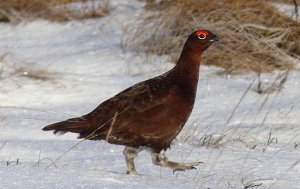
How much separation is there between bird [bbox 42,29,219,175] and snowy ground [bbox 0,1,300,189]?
0.56 feet

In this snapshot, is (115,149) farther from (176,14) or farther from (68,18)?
(68,18)

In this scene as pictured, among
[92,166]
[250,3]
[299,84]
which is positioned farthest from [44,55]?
[92,166]

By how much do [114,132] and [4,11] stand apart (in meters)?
8.36

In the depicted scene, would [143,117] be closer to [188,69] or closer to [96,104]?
[188,69]

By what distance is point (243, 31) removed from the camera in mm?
9219

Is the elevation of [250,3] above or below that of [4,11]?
above

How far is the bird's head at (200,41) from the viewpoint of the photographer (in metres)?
5.28

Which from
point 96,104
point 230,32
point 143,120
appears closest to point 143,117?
point 143,120

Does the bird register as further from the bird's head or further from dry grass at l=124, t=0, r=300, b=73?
dry grass at l=124, t=0, r=300, b=73

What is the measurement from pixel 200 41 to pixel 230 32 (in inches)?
150

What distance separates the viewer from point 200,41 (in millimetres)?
5312

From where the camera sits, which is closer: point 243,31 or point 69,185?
point 69,185

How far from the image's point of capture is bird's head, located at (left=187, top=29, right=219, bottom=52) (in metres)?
5.28

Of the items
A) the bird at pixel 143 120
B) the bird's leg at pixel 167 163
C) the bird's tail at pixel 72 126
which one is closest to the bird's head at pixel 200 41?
the bird at pixel 143 120
